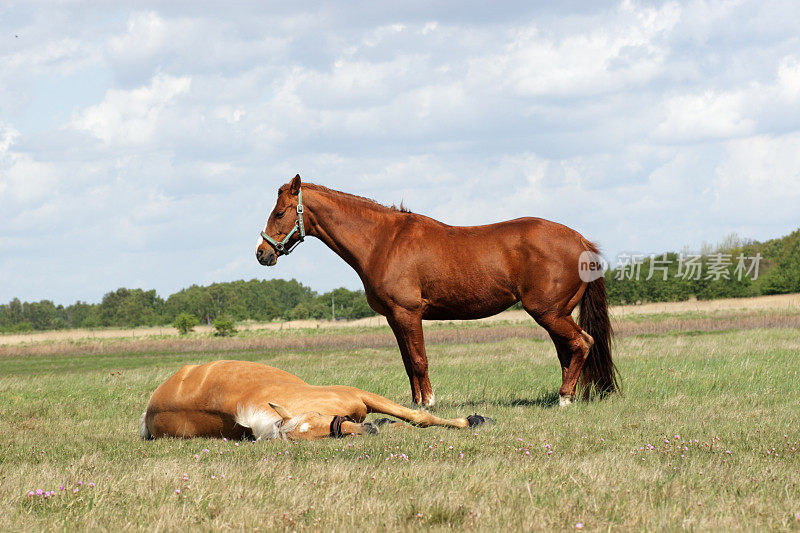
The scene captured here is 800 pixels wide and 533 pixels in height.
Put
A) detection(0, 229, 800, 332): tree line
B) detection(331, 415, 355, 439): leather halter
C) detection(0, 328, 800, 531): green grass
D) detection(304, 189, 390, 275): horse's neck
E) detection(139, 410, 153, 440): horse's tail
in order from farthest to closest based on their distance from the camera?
detection(0, 229, 800, 332): tree line
detection(304, 189, 390, 275): horse's neck
detection(139, 410, 153, 440): horse's tail
detection(331, 415, 355, 439): leather halter
detection(0, 328, 800, 531): green grass

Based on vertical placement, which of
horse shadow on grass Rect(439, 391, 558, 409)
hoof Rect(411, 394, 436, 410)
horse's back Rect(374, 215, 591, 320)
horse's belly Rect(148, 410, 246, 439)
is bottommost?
horse shadow on grass Rect(439, 391, 558, 409)

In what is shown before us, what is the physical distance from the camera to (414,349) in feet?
28.7

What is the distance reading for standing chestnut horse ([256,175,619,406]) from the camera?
8.79 m

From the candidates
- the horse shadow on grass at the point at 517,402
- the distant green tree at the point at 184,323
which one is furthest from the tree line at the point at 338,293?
the distant green tree at the point at 184,323

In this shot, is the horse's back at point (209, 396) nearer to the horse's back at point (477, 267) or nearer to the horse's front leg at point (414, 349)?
the horse's front leg at point (414, 349)

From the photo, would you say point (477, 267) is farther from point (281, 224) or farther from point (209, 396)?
point (209, 396)

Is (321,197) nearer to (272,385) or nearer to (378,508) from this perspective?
(272,385)

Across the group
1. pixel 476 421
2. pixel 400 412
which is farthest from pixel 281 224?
pixel 476 421

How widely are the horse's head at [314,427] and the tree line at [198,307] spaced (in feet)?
264

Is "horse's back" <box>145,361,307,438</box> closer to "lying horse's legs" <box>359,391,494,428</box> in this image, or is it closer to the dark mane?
"lying horse's legs" <box>359,391,494,428</box>

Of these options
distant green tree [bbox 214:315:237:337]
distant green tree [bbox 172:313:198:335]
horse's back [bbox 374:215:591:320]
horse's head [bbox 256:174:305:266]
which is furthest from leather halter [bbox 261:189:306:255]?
distant green tree [bbox 172:313:198:335]

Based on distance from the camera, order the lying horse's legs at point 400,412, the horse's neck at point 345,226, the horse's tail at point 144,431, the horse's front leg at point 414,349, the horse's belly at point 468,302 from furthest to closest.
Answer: the horse's neck at point 345,226, the horse's belly at point 468,302, the horse's front leg at point 414,349, the horse's tail at point 144,431, the lying horse's legs at point 400,412

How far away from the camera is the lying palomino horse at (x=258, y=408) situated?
6.12 metres

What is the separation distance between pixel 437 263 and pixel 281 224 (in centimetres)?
208
